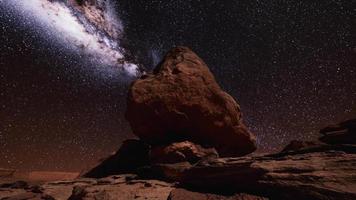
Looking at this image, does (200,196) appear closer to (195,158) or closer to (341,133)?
(341,133)

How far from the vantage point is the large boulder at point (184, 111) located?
13.2 meters

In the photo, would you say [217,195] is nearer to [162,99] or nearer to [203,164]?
[203,164]

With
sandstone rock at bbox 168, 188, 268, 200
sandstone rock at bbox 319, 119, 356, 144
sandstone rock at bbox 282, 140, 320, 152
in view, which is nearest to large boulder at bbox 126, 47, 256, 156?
sandstone rock at bbox 282, 140, 320, 152

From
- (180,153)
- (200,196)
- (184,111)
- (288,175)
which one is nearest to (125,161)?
(180,153)

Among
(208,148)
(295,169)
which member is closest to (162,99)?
(208,148)

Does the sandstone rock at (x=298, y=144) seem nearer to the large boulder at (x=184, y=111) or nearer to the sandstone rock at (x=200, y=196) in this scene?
the sandstone rock at (x=200, y=196)

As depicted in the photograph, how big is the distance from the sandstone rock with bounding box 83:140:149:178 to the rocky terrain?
0.05 m

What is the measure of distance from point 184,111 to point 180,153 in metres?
2.35

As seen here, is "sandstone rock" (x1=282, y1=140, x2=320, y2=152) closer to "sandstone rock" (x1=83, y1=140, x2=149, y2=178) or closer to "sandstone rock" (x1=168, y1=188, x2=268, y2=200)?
"sandstone rock" (x1=168, y1=188, x2=268, y2=200)

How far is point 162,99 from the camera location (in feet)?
43.6

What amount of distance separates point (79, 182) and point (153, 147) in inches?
148

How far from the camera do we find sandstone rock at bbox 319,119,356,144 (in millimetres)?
7011

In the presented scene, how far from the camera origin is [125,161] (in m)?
13.4

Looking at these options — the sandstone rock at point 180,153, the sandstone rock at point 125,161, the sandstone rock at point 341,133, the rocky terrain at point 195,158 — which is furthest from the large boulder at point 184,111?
the sandstone rock at point 341,133
